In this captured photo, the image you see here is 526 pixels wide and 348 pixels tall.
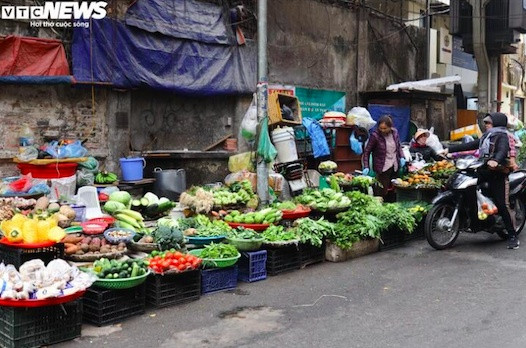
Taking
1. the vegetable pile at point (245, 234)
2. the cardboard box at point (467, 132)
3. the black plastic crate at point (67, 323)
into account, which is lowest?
the black plastic crate at point (67, 323)

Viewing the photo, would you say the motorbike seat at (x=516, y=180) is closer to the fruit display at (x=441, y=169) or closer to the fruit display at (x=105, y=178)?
the fruit display at (x=441, y=169)

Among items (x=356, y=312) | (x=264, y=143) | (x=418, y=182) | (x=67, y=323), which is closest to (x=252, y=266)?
(x=356, y=312)

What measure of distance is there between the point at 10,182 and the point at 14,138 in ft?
2.83

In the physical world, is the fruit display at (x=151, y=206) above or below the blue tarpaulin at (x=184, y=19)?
below

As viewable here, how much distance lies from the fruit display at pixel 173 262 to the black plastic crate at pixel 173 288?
8 cm

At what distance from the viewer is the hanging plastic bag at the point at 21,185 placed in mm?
8305

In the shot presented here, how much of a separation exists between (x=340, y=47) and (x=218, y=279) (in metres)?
10.8

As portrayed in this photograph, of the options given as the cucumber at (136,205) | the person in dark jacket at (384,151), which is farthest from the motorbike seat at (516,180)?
the cucumber at (136,205)

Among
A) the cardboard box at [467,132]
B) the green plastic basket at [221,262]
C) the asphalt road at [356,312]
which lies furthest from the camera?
the cardboard box at [467,132]

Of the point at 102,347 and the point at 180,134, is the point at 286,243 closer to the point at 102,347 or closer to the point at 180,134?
the point at 102,347

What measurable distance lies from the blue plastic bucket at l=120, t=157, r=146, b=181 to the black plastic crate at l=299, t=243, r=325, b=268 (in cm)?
389

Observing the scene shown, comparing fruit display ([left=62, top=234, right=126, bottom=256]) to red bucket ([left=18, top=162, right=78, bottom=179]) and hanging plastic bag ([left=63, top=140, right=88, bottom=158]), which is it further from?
hanging plastic bag ([left=63, top=140, right=88, bottom=158])

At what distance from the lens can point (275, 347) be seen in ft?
15.7

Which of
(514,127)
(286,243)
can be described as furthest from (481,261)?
(514,127)
